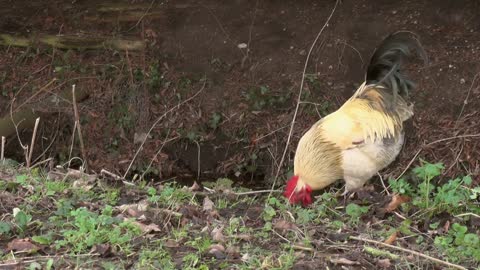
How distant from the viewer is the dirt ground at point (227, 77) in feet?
24.6

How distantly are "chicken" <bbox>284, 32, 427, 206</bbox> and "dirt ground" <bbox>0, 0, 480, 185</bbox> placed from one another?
60.8 inches

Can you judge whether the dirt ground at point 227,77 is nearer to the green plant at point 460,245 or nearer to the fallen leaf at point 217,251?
the green plant at point 460,245

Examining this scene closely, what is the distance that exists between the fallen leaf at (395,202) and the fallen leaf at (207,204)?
1331 millimetres

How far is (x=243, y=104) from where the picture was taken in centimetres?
812

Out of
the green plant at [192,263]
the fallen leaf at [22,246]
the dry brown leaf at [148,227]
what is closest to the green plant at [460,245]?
the green plant at [192,263]

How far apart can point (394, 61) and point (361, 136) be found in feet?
2.54

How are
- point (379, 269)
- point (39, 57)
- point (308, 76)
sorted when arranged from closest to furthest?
point (379, 269)
point (308, 76)
point (39, 57)

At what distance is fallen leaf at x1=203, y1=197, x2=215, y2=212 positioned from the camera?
4.73 meters

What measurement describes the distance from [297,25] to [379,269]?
203 inches

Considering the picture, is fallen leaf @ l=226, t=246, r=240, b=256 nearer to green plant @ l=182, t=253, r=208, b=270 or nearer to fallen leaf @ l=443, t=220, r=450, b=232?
green plant @ l=182, t=253, r=208, b=270

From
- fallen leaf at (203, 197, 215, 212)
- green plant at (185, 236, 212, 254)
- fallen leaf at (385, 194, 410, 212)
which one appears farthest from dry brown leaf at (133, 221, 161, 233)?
fallen leaf at (385, 194, 410, 212)

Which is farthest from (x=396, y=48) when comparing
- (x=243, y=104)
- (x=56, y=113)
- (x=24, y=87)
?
(x=24, y=87)

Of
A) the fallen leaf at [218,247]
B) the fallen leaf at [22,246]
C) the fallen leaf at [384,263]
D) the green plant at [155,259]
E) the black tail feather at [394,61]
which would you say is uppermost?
the black tail feather at [394,61]

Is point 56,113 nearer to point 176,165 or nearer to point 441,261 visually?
point 176,165
